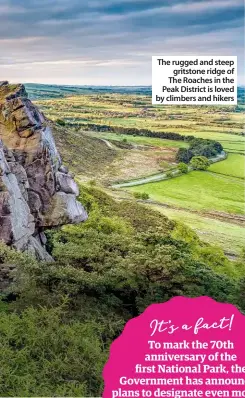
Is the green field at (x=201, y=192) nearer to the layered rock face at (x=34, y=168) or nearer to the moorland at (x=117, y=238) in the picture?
the moorland at (x=117, y=238)

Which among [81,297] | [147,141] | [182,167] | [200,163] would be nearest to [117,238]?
[81,297]

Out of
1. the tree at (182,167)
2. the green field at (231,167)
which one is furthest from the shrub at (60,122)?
the green field at (231,167)

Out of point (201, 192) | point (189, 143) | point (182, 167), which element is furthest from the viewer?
point (189, 143)

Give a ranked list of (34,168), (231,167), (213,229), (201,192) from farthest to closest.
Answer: (231,167), (201,192), (213,229), (34,168)

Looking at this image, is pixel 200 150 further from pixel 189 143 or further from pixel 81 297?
pixel 81 297

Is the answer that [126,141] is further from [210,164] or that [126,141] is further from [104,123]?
[210,164]

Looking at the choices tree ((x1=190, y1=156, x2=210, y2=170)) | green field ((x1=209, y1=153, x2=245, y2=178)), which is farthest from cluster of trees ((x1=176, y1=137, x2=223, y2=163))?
green field ((x1=209, y1=153, x2=245, y2=178))

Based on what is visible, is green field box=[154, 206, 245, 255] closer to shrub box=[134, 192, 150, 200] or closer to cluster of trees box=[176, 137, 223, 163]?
shrub box=[134, 192, 150, 200]
